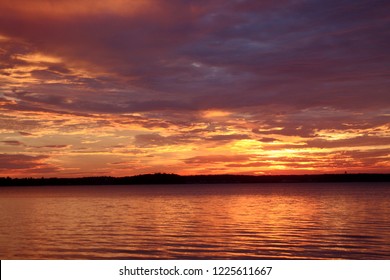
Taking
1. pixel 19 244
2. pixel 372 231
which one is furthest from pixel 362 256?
pixel 19 244

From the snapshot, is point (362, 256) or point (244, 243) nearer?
point (362, 256)

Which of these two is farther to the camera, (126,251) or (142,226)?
(142,226)

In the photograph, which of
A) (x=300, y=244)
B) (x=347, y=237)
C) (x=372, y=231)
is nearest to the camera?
(x=300, y=244)

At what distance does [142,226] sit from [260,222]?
958cm

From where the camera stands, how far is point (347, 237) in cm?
3061

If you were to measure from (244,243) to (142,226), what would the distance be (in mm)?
12528

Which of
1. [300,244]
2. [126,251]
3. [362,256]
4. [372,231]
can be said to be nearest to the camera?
[362,256]
